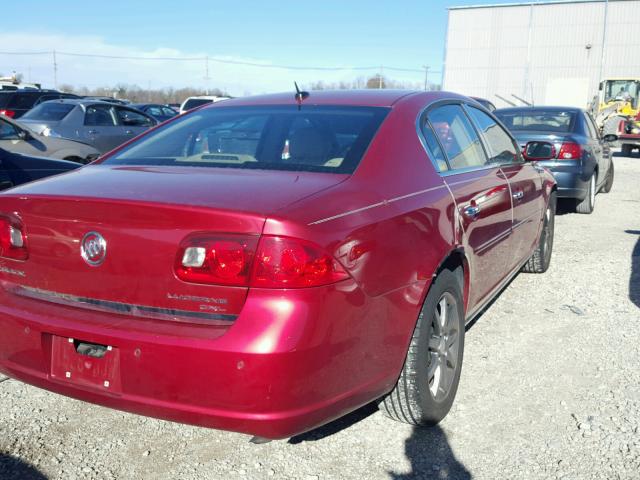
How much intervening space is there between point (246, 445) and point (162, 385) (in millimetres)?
844

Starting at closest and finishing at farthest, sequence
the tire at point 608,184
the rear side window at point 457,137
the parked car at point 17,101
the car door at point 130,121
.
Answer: the rear side window at point 457,137, the tire at point 608,184, the car door at point 130,121, the parked car at point 17,101

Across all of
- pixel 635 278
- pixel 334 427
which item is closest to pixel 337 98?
pixel 334 427

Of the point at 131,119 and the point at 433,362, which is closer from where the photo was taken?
the point at 433,362

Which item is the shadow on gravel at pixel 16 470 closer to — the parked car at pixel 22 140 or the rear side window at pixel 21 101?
the parked car at pixel 22 140

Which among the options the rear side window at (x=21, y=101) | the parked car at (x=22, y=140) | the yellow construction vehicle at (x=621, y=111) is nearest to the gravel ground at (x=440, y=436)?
the parked car at (x=22, y=140)

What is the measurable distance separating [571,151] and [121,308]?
23.8 ft

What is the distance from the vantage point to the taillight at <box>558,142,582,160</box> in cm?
834

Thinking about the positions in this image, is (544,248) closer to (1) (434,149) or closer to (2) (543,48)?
(1) (434,149)

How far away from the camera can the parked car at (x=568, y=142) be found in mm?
8352

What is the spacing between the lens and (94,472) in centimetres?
275

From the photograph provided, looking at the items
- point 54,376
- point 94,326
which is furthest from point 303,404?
point 54,376

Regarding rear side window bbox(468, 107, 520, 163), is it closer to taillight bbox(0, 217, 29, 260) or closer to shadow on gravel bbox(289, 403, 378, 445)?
shadow on gravel bbox(289, 403, 378, 445)

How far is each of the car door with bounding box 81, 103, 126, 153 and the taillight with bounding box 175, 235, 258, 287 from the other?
32.7 ft

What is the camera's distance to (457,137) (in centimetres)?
379
